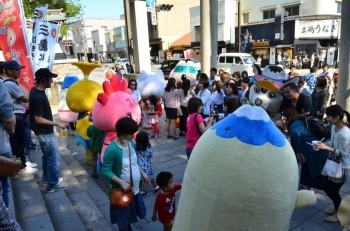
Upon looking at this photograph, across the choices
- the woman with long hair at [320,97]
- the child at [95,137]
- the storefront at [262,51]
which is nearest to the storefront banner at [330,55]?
the storefront at [262,51]

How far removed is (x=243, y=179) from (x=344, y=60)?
18.0 ft

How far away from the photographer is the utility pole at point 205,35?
9.68 meters

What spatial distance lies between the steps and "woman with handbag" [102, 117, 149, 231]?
710 millimetres

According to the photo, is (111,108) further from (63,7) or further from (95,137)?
(63,7)

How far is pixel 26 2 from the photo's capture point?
17.9 meters

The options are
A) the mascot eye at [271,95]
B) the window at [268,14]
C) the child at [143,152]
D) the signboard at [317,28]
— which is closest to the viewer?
the child at [143,152]

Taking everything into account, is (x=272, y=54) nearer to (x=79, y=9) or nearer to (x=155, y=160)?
(x=79, y=9)

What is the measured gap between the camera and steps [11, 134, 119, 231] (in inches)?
140

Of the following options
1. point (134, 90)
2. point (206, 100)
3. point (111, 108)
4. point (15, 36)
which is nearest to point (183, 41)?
point (134, 90)

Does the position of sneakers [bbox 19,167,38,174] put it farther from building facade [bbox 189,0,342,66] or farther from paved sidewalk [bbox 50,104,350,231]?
building facade [bbox 189,0,342,66]

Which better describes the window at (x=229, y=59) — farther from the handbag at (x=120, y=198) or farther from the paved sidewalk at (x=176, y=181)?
the handbag at (x=120, y=198)

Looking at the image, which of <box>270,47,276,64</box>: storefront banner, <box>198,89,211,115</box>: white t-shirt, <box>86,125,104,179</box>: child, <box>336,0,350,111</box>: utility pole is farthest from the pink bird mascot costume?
<box>270,47,276,64</box>: storefront banner

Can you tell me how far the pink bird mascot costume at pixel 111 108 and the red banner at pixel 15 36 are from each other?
12.0 feet

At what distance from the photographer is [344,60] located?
19.0ft
